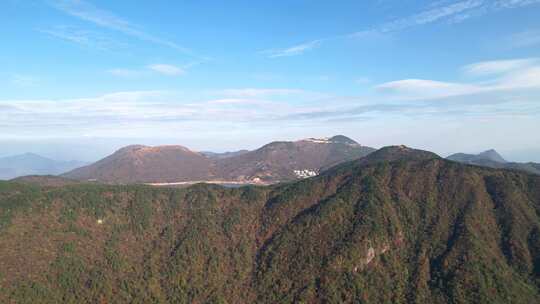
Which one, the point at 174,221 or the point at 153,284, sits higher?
the point at 174,221

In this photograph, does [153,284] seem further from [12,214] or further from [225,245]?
[12,214]

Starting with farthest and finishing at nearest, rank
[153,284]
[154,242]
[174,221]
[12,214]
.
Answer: [174,221], [154,242], [12,214], [153,284]

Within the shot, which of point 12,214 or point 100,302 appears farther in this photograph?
point 12,214

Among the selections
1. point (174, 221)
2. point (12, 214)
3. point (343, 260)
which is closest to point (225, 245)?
point (174, 221)

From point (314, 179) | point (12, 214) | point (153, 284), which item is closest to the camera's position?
point (153, 284)

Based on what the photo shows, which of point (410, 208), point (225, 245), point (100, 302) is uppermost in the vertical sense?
point (410, 208)

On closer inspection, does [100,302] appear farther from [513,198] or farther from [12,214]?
[513,198]
